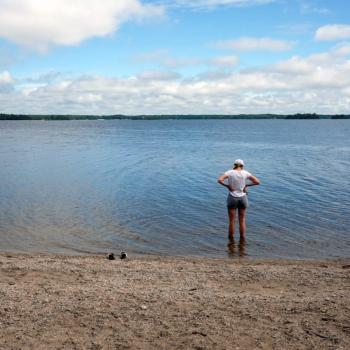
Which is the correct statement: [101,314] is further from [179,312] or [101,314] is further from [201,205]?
[201,205]

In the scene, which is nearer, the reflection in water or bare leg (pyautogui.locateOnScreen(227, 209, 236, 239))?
the reflection in water

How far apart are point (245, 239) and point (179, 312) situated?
284 inches

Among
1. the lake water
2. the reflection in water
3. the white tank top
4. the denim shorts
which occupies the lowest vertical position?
the reflection in water

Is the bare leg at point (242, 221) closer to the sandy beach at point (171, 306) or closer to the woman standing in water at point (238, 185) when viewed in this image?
the woman standing in water at point (238, 185)

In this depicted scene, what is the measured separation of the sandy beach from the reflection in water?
1919mm

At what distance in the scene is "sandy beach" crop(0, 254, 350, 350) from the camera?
21.3 ft

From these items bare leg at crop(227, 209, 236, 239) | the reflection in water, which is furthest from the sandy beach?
bare leg at crop(227, 209, 236, 239)

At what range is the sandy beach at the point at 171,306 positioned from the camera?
6480 mm

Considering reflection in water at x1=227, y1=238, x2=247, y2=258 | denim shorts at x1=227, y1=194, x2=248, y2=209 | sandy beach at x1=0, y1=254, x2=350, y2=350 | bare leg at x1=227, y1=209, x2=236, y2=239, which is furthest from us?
bare leg at x1=227, y1=209, x2=236, y2=239

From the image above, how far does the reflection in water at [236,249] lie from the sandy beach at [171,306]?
1.92m

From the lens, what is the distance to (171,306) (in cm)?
764

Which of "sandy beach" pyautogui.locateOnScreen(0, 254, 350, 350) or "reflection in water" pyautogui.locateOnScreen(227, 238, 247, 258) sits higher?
"sandy beach" pyautogui.locateOnScreen(0, 254, 350, 350)

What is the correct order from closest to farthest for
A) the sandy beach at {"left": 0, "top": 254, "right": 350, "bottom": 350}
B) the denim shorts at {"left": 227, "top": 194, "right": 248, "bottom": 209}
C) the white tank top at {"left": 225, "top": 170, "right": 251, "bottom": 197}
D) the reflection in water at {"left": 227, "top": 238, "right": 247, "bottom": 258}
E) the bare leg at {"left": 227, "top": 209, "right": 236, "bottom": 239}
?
1. the sandy beach at {"left": 0, "top": 254, "right": 350, "bottom": 350}
2. the reflection in water at {"left": 227, "top": 238, "right": 247, "bottom": 258}
3. the white tank top at {"left": 225, "top": 170, "right": 251, "bottom": 197}
4. the denim shorts at {"left": 227, "top": 194, "right": 248, "bottom": 209}
5. the bare leg at {"left": 227, "top": 209, "right": 236, "bottom": 239}

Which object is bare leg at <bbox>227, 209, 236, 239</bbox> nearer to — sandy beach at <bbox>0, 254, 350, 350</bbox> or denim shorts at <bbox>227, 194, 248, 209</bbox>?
denim shorts at <bbox>227, 194, 248, 209</bbox>
